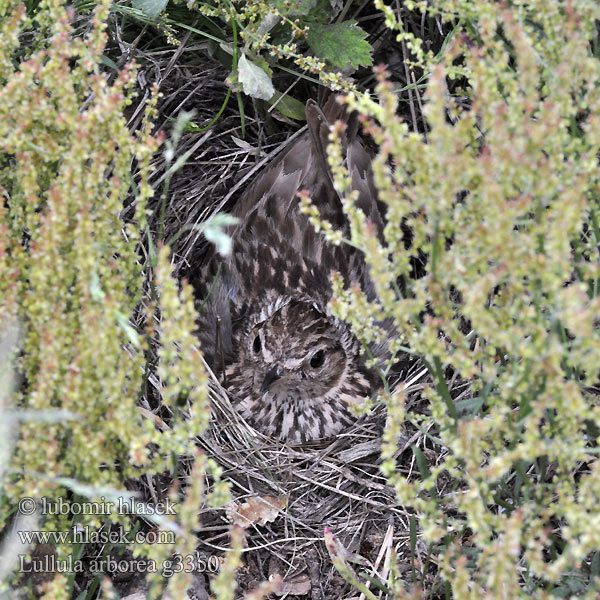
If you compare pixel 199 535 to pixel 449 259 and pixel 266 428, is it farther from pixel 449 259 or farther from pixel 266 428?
pixel 449 259

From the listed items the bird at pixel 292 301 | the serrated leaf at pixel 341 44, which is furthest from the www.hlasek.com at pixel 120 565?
the serrated leaf at pixel 341 44

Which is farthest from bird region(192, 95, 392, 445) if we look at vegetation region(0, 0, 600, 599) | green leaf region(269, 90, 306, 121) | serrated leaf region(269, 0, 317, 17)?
vegetation region(0, 0, 600, 599)

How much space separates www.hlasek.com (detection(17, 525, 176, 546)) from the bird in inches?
43.9

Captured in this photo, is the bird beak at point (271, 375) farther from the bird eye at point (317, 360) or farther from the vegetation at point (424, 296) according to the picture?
the vegetation at point (424, 296)

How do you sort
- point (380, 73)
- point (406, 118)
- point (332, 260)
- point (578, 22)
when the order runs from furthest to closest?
point (406, 118)
point (332, 260)
point (578, 22)
point (380, 73)

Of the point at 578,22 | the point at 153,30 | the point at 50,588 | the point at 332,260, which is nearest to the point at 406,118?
the point at 332,260

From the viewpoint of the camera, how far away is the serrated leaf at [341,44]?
3.46 meters

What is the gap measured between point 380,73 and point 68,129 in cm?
95

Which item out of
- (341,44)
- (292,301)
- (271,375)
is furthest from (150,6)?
(271,375)

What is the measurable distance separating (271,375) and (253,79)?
1.31m

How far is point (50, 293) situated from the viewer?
2.01 m

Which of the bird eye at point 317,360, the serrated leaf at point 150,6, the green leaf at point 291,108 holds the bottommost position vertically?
the bird eye at point 317,360

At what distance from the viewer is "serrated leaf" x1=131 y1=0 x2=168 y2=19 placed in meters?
3.22

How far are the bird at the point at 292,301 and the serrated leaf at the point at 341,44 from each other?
24cm
